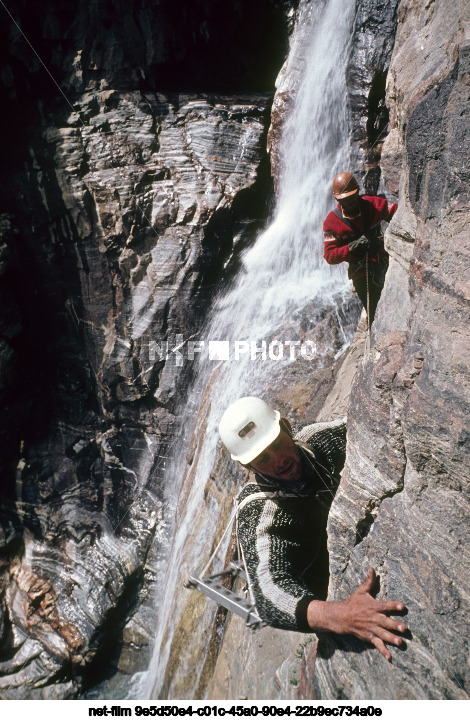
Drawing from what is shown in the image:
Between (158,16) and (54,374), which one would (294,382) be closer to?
(54,374)

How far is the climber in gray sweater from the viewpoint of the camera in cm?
225

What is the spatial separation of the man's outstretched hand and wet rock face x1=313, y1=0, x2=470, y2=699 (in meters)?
0.06

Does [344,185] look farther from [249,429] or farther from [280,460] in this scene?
[280,460]

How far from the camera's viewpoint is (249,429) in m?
2.72

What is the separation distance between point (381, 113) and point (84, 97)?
17.1 feet

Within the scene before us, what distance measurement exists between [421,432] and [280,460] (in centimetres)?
95

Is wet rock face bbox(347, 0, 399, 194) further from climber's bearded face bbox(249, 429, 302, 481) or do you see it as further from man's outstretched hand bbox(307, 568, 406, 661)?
man's outstretched hand bbox(307, 568, 406, 661)

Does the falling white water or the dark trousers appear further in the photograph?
the falling white water

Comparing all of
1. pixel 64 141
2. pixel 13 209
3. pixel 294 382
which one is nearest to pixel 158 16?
pixel 64 141

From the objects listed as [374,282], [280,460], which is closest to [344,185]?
[374,282]

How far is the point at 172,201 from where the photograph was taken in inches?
299

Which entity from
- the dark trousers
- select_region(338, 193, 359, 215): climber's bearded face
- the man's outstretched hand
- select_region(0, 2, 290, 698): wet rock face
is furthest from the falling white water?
the man's outstretched hand

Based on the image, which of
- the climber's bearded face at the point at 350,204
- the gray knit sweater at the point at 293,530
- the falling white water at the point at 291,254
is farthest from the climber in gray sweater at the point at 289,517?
the falling white water at the point at 291,254
